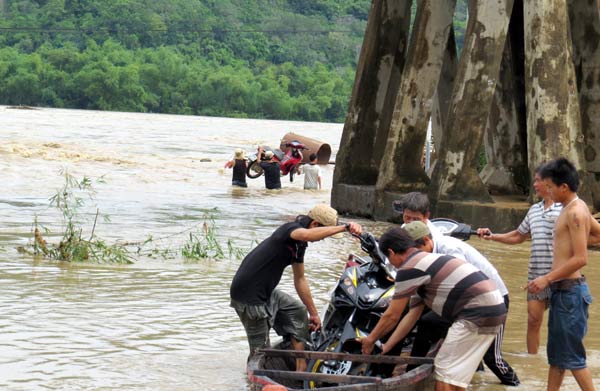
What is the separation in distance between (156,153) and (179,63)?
69.0 metres

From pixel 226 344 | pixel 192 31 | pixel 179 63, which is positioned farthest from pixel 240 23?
pixel 226 344

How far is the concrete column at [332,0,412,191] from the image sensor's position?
18703 mm

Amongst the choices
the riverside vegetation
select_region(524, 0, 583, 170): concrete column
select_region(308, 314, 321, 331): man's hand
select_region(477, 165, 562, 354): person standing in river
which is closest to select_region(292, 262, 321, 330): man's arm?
select_region(308, 314, 321, 331): man's hand

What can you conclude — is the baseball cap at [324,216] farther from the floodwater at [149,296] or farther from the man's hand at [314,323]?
the floodwater at [149,296]

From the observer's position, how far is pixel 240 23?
5005 inches

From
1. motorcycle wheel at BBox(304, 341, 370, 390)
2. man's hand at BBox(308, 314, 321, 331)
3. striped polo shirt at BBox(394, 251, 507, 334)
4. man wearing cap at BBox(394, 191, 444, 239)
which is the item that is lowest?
motorcycle wheel at BBox(304, 341, 370, 390)

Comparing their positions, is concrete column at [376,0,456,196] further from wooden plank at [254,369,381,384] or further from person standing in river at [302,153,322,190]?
wooden plank at [254,369,381,384]

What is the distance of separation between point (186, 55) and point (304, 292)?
369ft

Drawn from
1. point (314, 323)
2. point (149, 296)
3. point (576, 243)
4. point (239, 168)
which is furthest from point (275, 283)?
point (239, 168)

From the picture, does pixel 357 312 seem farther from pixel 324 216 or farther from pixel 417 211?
pixel 417 211

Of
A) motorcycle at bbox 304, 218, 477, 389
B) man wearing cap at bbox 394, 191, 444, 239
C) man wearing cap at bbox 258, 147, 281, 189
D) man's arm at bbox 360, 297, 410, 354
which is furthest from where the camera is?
man wearing cap at bbox 258, 147, 281, 189

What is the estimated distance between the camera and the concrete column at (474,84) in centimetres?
1577

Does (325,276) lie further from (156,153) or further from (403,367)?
(156,153)

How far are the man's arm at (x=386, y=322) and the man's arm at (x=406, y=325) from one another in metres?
0.11
